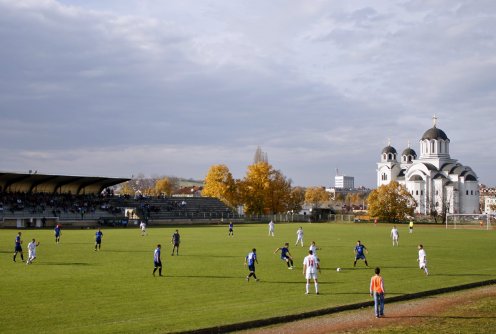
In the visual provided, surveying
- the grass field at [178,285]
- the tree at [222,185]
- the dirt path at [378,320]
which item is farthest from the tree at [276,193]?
the dirt path at [378,320]

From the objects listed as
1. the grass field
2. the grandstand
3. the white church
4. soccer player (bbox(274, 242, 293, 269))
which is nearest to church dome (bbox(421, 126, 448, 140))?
the white church

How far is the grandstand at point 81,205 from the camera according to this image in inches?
3095

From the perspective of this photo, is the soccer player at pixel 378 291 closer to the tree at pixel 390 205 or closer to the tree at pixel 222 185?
the tree at pixel 390 205

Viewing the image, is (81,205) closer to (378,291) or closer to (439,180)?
(378,291)

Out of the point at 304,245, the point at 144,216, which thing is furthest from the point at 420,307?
the point at 144,216

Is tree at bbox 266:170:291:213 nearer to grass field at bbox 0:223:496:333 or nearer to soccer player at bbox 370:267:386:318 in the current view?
grass field at bbox 0:223:496:333

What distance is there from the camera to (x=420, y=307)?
21.0 meters

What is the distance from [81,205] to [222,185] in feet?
115

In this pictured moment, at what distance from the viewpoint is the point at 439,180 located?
5704 inches

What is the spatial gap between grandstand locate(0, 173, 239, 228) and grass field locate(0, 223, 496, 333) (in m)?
39.5

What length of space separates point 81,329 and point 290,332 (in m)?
5.92

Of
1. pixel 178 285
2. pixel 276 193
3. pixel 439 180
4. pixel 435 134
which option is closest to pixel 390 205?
pixel 276 193

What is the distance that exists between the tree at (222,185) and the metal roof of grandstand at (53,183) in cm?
2558

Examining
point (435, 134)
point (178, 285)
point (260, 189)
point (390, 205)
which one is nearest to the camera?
point (178, 285)
